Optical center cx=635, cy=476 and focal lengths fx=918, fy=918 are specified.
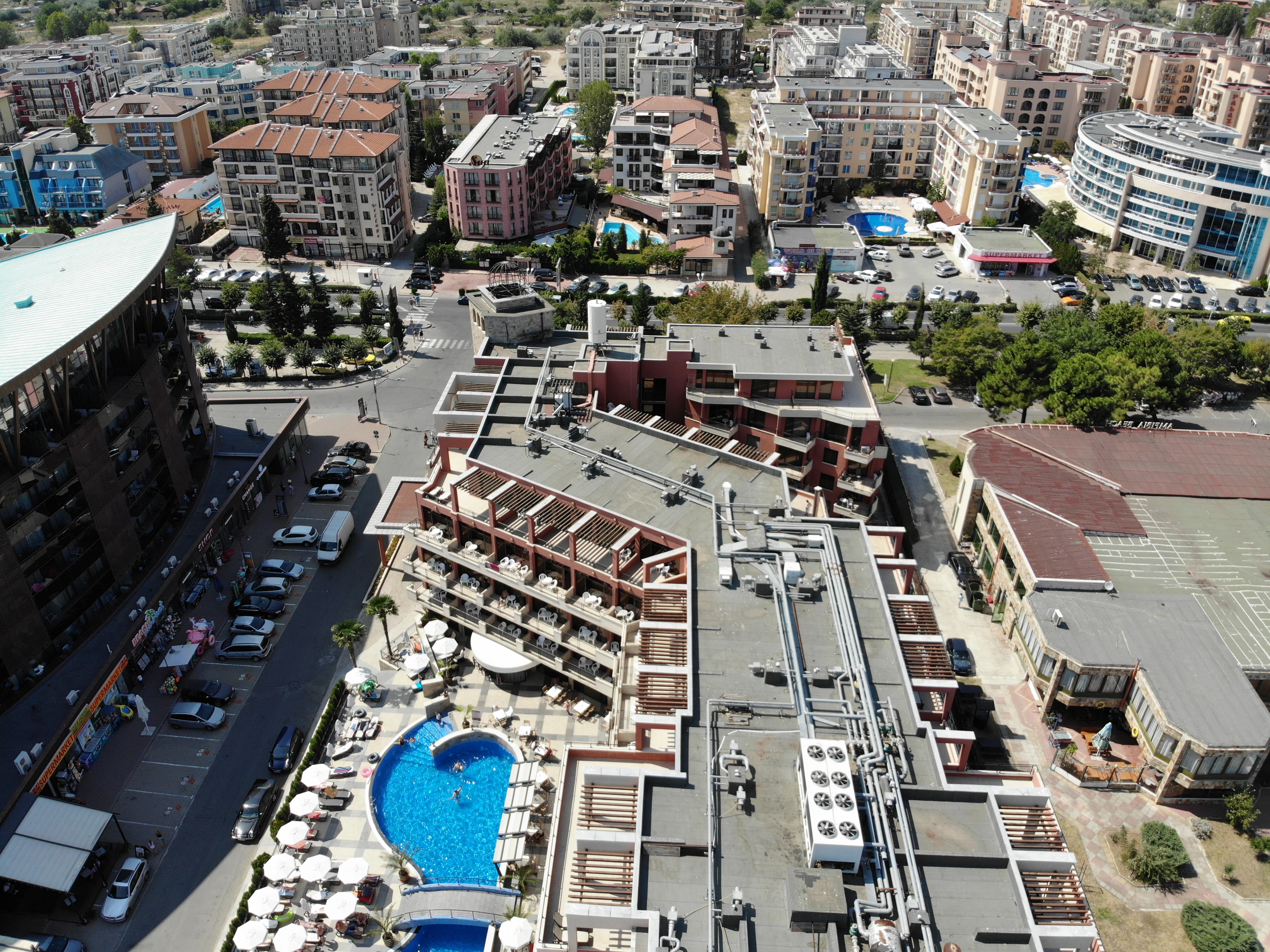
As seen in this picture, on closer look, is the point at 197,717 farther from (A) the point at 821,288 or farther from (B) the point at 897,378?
(A) the point at 821,288

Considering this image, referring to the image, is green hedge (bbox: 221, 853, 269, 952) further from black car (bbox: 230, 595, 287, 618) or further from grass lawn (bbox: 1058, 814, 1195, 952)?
grass lawn (bbox: 1058, 814, 1195, 952)

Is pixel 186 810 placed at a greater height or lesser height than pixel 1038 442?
lesser

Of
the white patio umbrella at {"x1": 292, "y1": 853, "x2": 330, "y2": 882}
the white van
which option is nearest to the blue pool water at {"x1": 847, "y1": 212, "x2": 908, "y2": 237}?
the white van

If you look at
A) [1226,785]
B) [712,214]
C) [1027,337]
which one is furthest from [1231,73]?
[1226,785]

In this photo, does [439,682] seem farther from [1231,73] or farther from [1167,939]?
[1231,73]

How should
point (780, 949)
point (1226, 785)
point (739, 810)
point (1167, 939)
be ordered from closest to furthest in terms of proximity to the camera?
1. point (780, 949)
2. point (739, 810)
3. point (1167, 939)
4. point (1226, 785)

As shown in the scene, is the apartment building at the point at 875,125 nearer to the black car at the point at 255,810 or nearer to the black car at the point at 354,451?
the black car at the point at 354,451
